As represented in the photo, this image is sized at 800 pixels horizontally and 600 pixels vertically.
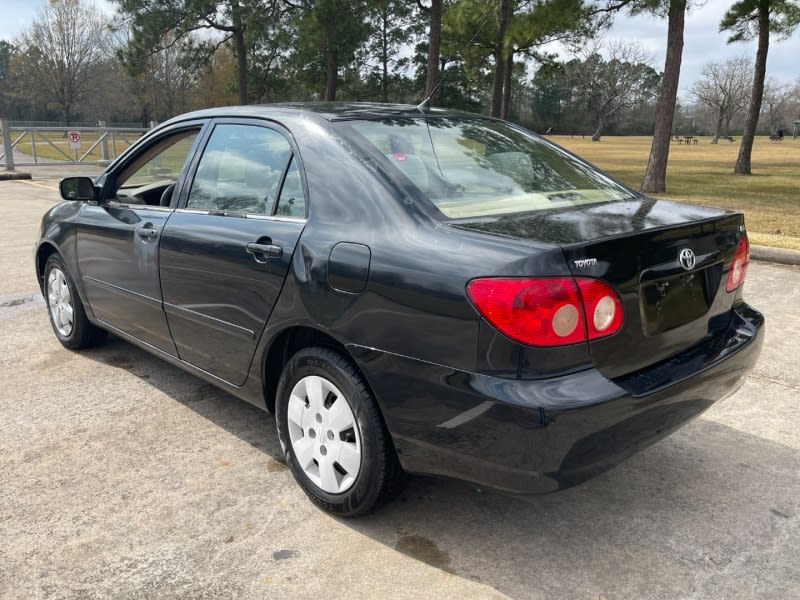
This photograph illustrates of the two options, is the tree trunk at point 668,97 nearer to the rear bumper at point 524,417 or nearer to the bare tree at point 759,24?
the bare tree at point 759,24

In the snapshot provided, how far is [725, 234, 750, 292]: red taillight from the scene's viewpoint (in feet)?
9.26

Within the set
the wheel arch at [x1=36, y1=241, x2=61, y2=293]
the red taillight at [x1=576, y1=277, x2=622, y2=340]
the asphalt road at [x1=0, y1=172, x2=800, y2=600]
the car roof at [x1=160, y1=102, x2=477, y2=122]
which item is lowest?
the asphalt road at [x1=0, y1=172, x2=800, y2=600]

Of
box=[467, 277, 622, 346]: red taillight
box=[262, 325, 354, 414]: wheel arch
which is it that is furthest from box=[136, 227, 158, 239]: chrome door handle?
box=[467, 277, 622, 346]: red taillight

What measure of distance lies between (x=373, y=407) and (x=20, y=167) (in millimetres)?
23964

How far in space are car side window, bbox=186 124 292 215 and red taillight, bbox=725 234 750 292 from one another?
74.8 inches

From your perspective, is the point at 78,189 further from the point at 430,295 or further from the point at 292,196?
the point at 430,295

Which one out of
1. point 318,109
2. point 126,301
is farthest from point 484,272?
point 126,301

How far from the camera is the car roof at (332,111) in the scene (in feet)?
10.1

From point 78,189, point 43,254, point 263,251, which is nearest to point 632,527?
point 263,251

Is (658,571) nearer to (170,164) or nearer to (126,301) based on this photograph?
(126,301)

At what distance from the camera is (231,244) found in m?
3.01

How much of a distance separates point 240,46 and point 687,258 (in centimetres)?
2569

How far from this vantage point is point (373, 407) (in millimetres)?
2469

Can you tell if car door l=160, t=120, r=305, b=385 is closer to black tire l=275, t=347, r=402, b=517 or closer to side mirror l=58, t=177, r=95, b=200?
black tire l=275, t=347, r=402, b=517
